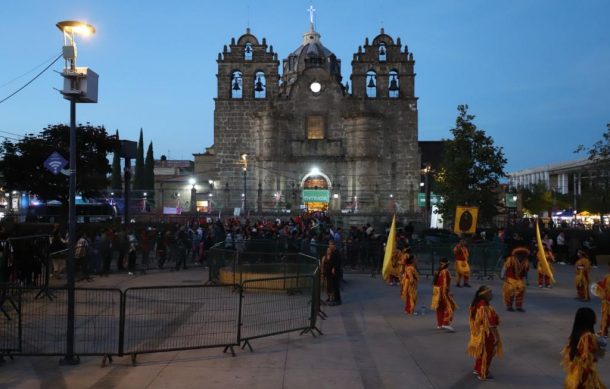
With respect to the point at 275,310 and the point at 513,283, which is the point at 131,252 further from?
the point at 513,283

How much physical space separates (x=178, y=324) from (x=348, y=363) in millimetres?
3418

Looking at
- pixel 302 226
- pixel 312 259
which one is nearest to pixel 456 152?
pixel 302 226

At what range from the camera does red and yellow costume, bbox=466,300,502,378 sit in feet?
25.2

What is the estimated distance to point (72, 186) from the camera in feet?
27.6

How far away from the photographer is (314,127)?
48844mm

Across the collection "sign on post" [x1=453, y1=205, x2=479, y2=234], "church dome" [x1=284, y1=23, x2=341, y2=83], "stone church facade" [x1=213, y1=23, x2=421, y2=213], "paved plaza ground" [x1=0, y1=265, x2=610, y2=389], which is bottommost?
"paved plaza ground" [x1=0, y1=265, x2=610, y2=389]

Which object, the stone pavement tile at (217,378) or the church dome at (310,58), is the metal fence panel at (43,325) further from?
the church dome at (310,58)

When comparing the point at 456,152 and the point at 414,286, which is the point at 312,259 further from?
the point at 456,152

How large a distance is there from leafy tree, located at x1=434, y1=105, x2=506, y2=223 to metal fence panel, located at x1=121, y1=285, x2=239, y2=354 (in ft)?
58.3

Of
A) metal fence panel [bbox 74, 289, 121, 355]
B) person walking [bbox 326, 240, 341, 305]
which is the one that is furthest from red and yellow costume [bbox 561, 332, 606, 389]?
person walking [bbox 326, 240, 341, 305]

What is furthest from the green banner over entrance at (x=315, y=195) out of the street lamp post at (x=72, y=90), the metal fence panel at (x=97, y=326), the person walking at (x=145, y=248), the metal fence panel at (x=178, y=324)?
the street lamp post at (x=72, y=90)

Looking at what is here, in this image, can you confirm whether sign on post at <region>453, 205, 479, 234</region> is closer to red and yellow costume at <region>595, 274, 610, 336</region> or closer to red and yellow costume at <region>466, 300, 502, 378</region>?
red and yellow costume at <region>595, 274, 610, 336</region>

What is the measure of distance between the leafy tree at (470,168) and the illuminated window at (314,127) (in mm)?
21657

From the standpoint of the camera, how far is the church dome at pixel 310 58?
56.5 m
